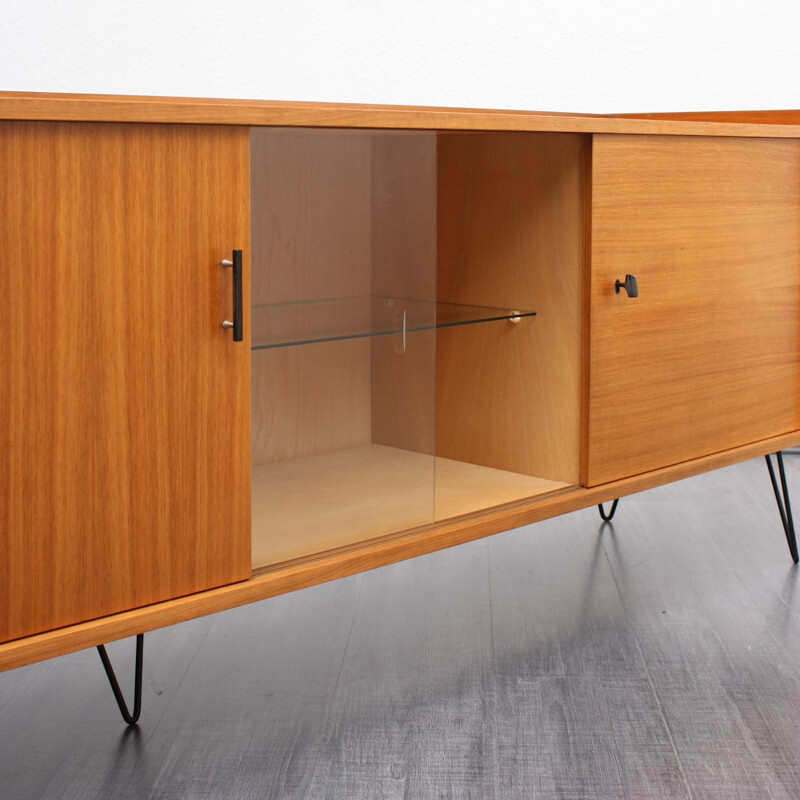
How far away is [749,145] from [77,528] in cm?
130

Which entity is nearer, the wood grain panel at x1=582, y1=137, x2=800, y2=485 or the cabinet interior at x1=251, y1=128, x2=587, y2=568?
the cabinet interior at x1=251, y1=128, x2=587, y2=568

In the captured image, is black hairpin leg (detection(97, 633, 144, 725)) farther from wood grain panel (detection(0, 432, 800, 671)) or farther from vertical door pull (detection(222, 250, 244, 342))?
vertical door pull (detection(222, 250, 244, 342))

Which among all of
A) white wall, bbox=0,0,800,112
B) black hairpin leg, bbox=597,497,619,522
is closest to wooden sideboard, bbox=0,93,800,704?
black hairpin leg, bbox=597,497,619,522

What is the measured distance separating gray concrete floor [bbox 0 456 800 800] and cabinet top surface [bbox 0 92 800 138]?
86 centimetres

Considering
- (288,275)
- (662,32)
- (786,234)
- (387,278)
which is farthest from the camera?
(662,32)

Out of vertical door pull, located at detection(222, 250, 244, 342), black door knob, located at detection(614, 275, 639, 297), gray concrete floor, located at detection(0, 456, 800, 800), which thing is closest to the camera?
vertical door pull, located at detection(222, 250, 244, 342)

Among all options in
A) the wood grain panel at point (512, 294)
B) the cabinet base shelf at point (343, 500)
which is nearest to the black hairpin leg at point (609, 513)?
the wood grain panel at point (512, 294)

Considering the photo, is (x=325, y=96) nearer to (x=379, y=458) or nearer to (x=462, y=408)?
(x=462, y=408)

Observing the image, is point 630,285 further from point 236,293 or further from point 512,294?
point 236,293

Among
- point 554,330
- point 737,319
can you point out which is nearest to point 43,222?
point 554,330

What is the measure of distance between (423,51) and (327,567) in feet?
6.83

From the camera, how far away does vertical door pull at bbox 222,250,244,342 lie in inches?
47.3

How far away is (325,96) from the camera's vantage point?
2990 mm

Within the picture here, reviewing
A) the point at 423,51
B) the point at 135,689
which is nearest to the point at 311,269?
the point at 135,689
